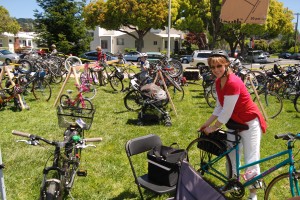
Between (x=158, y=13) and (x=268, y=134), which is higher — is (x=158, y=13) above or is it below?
above

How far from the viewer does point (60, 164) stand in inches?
139

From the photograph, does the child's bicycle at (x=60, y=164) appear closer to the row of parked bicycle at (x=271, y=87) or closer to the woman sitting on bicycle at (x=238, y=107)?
the woman sitting on bicycle at (x=238, y=107)

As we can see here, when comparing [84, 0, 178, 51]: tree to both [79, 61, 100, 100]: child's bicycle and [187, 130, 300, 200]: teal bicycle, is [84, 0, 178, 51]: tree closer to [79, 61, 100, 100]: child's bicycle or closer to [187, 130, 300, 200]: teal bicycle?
[79, 61, 100, 100]: child's bicycle

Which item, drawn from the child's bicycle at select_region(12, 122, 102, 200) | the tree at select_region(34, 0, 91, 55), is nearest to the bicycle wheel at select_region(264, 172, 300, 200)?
the child's bicycle at select_region(12, 122, 102, 200)

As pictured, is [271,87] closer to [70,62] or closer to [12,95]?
[70,62]

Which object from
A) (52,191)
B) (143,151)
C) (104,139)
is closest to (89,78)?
(104,139)

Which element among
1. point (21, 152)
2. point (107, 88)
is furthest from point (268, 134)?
point (107, 88)

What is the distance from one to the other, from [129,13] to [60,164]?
1280 inches

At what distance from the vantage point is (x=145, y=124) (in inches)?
308

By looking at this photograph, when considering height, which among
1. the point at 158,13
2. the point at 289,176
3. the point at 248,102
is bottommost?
the point at 289,176

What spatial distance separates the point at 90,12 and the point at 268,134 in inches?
1255

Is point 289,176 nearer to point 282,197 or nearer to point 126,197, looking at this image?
point 282,197

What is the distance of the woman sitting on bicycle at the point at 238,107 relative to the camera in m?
3.61

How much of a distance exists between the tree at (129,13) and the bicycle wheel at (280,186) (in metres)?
30.2
